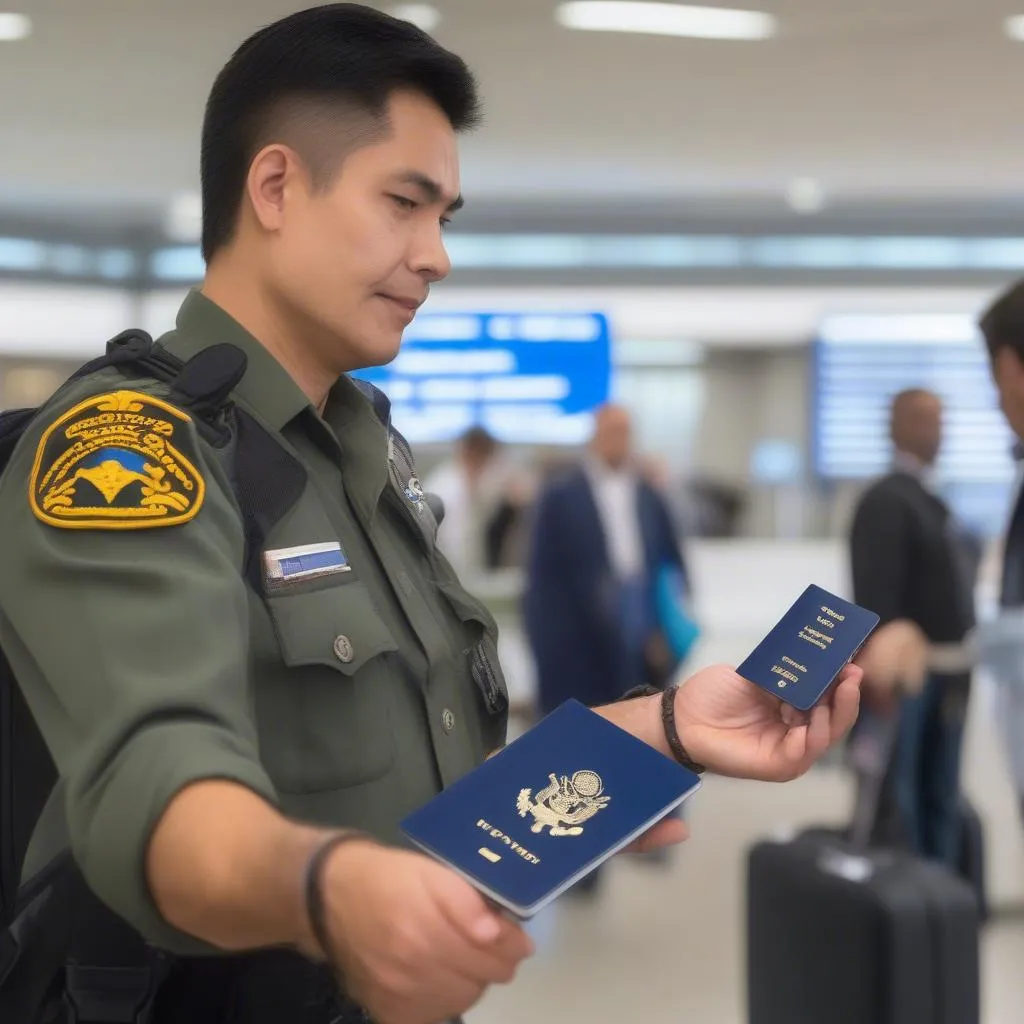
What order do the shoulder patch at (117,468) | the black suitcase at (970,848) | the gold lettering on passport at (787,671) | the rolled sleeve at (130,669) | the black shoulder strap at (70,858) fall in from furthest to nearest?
the black suitcase at (970,848), the gold lettering on passport at (787,671), the black shoulder strap at (70,858), the shoulder patch at (117,468), the rolled sleeve at (130,669)

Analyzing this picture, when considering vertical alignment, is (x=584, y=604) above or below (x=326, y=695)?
below

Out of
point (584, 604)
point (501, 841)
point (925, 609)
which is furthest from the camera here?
point (584, 604)

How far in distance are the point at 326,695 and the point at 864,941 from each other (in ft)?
6.30

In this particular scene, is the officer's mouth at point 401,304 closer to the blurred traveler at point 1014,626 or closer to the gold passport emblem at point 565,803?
the gold passport emblem at point 565,803

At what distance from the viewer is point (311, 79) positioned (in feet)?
3.77

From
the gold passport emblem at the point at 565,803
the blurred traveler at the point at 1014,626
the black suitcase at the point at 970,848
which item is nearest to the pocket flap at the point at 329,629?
the gold passport emblem at the point at 565,803

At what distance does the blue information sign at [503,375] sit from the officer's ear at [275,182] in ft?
20.3

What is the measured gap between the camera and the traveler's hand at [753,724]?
1.10 meters

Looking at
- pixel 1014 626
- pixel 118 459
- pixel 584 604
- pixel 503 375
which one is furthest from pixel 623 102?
pixel 118 459

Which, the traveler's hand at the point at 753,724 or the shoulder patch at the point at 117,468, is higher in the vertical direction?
the shoulder patch at the point at 117,468

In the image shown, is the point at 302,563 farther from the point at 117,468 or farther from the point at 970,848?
the point at 970,848

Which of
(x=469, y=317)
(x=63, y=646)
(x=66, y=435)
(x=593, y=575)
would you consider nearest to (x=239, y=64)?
(x=66, y=435)

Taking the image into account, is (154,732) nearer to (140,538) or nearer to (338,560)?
(140,538)

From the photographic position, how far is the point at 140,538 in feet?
2.86
